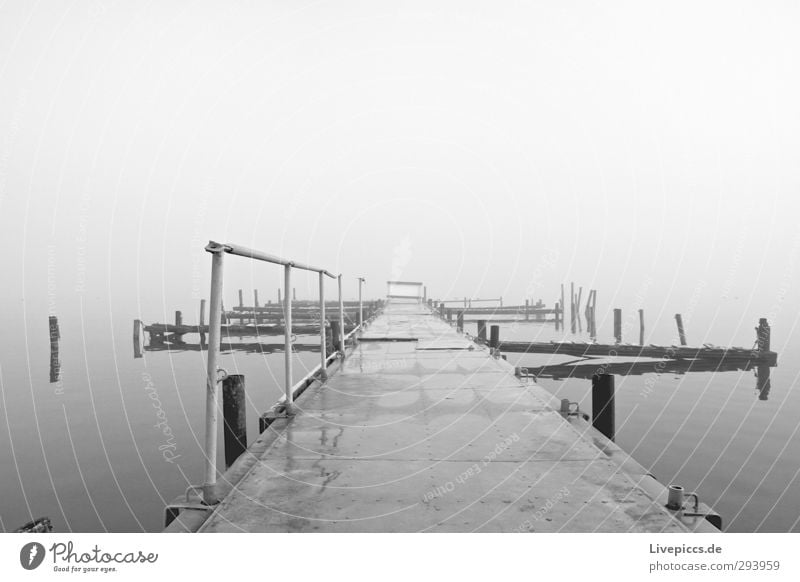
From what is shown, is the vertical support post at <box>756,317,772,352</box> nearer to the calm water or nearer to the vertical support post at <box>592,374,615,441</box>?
the calm water

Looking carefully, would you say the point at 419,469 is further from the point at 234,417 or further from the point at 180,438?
the point at 180,438

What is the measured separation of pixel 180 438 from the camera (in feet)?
41.0

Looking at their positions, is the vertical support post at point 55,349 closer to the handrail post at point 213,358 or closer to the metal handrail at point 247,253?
the metal handrail at point 247,253

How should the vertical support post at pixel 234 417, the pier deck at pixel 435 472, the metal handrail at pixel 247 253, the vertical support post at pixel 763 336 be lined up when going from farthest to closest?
1. the vertical support post at pixel 763 336
2. the vertical support post at pixel 234 417
3. the metal handrail at pixel 247 253
4. the pier deck at pixel 435 472

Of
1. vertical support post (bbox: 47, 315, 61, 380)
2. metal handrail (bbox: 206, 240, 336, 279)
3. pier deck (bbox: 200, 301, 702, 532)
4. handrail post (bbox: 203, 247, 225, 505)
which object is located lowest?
vertical support post (bbox: 47, 315, 61, 380)

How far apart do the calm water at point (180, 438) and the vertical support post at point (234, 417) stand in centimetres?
314

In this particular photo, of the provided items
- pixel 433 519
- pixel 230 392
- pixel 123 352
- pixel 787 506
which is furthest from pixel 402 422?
pixel 123 352

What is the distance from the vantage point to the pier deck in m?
3.28

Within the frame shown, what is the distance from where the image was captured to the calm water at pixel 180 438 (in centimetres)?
864

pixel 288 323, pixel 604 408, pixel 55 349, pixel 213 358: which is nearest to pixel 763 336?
pixel 604 408

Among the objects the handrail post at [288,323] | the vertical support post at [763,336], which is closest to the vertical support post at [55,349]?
the handrail post at [288,323]

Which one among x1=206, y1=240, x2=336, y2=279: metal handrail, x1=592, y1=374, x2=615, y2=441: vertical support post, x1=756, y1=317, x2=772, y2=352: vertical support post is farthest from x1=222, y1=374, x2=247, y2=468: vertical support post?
x1=756, y1=317, x2=772, y2=352: vertical support post

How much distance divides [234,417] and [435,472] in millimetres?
2755

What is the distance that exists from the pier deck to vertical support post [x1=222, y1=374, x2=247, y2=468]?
68cm
